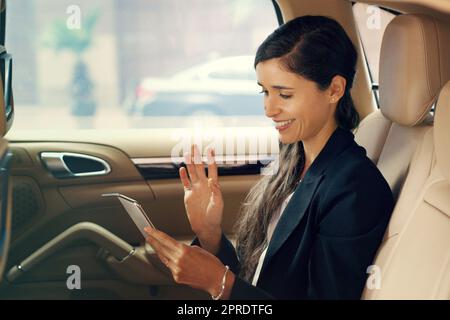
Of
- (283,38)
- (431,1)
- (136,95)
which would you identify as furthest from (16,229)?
(431,1)

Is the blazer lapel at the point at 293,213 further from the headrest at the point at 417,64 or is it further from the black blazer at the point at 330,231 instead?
the headrest at the point at 417,64

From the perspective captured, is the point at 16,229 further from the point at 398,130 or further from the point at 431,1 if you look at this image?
the point at 431,1

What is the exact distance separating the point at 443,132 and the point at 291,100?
11.7 inches

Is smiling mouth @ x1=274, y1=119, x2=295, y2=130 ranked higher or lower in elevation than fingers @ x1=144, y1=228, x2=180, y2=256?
higher

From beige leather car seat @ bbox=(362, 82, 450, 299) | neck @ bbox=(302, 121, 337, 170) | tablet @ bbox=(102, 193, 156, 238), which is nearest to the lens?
beige leather car seat @ bbox=(362, 82, 450, 299)

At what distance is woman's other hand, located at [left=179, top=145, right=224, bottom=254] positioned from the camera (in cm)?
146

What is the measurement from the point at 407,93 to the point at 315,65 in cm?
18

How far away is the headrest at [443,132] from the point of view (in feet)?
4.08

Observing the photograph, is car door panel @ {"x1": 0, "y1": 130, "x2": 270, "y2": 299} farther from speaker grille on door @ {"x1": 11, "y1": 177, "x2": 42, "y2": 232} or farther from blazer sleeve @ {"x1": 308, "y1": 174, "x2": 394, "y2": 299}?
blazer sleeve @ {"x1": 308, "y1": 174, "x2": 394, "y2": 299}

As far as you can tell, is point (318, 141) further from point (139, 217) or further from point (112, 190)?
point (112, 190)

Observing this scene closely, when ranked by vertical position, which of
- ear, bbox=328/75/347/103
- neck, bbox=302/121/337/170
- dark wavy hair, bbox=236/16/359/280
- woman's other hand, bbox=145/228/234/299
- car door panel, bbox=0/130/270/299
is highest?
dark wavy hair, bbox=236/16/359/280

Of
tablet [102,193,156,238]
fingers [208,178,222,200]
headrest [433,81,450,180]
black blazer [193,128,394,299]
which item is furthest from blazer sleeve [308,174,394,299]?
tablet [102,193,156,238]

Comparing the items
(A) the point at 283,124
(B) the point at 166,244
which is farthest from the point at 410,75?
(B) the point at 166,244

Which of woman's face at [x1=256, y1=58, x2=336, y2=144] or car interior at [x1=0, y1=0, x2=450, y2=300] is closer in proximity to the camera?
woman's face at [x1=256, y1=58, x2=336, y2=144]
